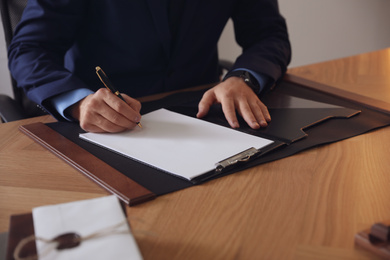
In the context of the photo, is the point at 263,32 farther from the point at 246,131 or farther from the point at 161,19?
the point at 246,131

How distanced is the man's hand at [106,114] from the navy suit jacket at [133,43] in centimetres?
12

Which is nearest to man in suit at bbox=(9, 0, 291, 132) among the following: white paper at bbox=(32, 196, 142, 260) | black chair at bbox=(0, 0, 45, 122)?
black chair at bbox=(0, 0, 45, 122)

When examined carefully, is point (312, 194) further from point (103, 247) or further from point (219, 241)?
point (103, 247)

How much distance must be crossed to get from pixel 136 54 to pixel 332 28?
2298 mm

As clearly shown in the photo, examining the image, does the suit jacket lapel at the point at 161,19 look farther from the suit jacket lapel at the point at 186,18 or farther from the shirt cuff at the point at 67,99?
the shirt cuff at the point at 67,99

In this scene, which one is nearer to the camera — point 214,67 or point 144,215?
point 144,215

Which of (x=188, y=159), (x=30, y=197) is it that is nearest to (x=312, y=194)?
(x=188, y=159)

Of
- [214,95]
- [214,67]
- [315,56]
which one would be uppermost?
[214,95]

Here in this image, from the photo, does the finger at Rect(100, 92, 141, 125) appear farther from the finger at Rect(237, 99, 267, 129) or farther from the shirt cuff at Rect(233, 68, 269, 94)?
the shirt cuff at Rect(233, 68, 269, 94)

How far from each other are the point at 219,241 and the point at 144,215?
13 centimetres

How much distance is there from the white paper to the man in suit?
0.36m

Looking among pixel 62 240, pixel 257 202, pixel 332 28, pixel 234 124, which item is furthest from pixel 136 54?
pixel 332 28

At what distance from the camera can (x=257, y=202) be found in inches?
26.2

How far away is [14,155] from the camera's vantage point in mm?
860
